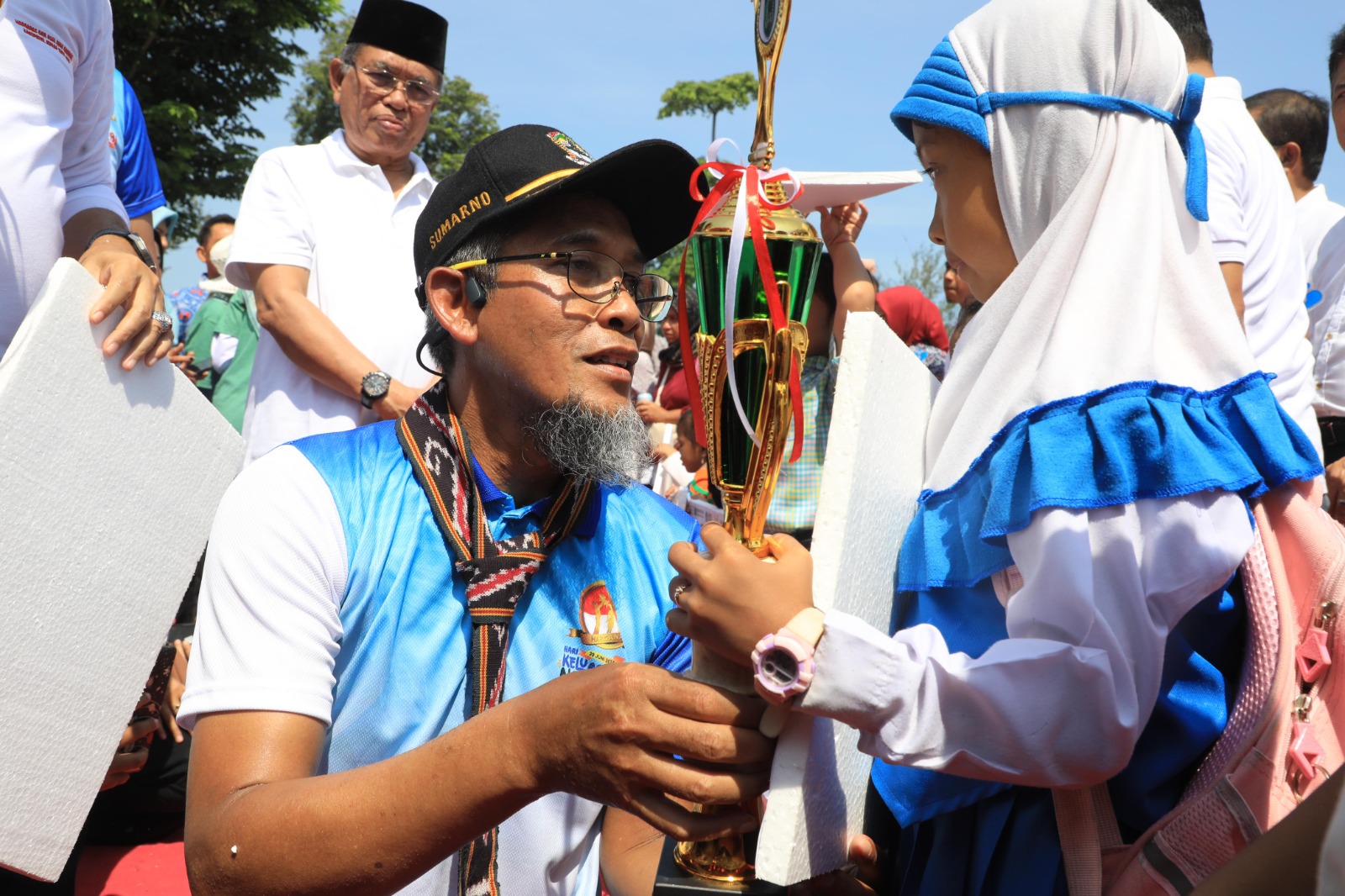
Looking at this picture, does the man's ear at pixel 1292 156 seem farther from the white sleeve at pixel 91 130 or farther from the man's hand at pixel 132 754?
the man's hand at pixel 132 754

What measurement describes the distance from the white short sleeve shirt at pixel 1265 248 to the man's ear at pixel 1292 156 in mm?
2150

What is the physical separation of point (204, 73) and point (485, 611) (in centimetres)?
2344

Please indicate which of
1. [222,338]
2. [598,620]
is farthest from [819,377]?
[222,338]

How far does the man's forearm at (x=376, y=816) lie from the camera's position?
63.9 inches

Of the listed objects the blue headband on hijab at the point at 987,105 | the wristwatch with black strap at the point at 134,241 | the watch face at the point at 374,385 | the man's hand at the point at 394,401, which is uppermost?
the blue headband on hijab at the point at 987,105

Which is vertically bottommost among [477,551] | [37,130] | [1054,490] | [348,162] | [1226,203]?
[477,551]

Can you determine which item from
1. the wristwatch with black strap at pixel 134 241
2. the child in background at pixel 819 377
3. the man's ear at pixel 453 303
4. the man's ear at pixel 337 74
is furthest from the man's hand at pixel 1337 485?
the man's ear at pixel 337 74

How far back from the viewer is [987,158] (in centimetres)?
193

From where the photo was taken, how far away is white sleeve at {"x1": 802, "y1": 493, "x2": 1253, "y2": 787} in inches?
56.7

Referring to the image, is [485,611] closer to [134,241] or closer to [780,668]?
[780,668]

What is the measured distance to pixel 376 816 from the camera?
65.6 inches

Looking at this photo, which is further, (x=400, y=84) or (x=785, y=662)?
(x=400, y=84)

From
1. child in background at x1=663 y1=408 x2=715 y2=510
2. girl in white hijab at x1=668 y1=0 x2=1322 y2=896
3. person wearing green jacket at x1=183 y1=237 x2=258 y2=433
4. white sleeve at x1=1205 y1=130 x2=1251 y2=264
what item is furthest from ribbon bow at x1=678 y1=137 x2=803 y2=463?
person wearing green jacket at x1=183 y1=237 x2=258 y2=433

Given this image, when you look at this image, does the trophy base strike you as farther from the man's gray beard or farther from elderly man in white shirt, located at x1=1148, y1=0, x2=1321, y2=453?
elderly man in white shirt, located at x1=1148, y1=0, x2=1321, y2=453
